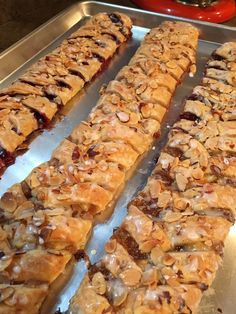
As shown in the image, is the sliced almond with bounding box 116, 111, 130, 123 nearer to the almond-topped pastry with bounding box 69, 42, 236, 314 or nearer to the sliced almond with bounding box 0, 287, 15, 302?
the almond-topped pastry with bounding box 69, 42, 236, 314

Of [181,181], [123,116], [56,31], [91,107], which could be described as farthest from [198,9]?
[181,181]

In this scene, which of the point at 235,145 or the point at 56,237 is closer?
the point at 56,237

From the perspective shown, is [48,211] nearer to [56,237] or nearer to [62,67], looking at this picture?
[56,237]

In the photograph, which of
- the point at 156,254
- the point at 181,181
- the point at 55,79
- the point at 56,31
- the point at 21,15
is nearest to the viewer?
the point at 156,254

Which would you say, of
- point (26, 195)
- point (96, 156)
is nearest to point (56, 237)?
point (26, 195)

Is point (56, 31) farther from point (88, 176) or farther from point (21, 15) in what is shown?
point (88, 176)

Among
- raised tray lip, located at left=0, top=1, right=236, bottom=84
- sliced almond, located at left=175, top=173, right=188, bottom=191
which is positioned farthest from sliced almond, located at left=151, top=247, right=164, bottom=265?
raised tray lip, located at left=0, top=1, right=236, bottom=84
